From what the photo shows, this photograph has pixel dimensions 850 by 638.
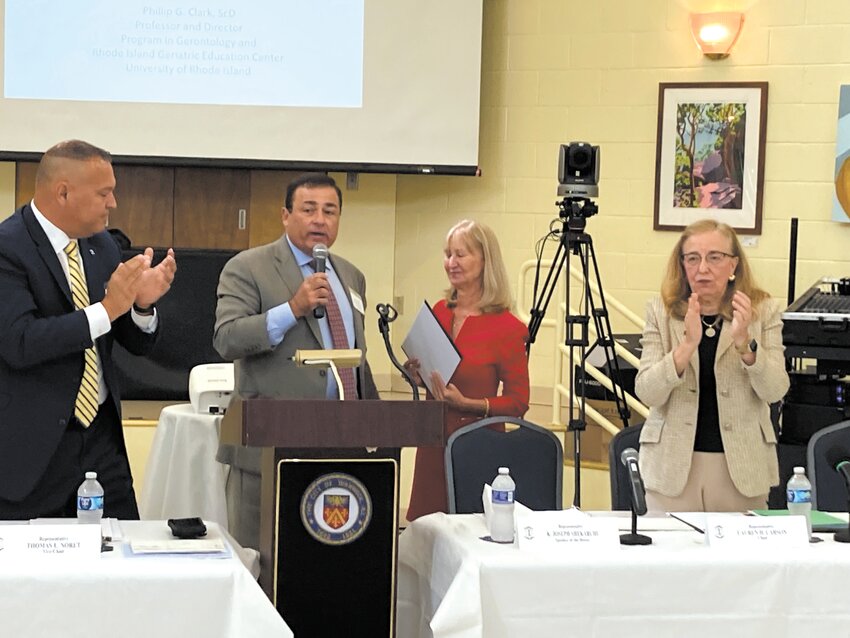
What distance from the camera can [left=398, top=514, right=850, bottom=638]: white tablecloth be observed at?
302 cm

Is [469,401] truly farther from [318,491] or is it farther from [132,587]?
[132,587]

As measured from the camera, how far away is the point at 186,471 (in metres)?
5.03

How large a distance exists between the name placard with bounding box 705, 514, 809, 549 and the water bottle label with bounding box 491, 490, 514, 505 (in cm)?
50

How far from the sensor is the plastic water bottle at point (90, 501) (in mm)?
3109

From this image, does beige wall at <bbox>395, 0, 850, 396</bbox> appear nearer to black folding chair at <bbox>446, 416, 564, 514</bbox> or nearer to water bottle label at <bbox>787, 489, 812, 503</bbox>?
black folding chair at <bbox>446, 416, 564, 514</bbox>

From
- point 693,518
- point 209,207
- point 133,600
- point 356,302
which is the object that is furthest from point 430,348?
point 209,207

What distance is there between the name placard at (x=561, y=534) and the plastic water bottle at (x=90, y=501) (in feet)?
3.33

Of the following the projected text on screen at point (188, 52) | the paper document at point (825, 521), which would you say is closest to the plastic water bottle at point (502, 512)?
the paper document at point (825, 521)

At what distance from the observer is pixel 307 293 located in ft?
11.9

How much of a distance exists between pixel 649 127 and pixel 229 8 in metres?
2.47

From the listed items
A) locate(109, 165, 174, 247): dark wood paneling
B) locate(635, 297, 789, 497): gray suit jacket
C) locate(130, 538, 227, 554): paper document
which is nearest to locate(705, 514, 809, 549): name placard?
locate(635, 297, 789, 497): gray suit jacket

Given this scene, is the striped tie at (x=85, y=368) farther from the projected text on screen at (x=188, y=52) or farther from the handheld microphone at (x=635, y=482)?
the projected text on screen at (x=188, y=52)

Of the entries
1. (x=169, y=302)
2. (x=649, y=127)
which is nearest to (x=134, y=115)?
(x=169, y=302)

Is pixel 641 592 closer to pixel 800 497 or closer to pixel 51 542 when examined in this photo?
pixel 800 497
